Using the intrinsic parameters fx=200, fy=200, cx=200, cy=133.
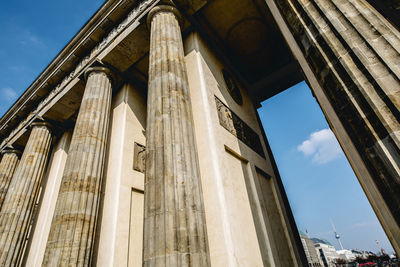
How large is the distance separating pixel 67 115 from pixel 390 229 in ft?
39.7

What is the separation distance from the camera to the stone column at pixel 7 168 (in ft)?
35.1

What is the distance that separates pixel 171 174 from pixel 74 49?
339 inches

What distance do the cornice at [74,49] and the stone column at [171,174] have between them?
309 cm

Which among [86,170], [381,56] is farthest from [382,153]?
[86,170]

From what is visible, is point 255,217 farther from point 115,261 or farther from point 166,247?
point 115,261

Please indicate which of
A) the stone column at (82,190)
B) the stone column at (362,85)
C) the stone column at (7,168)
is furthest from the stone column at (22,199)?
the stone column at (362,85)

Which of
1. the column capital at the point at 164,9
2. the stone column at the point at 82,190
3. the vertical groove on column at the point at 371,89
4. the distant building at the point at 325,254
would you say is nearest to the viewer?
the vertical groove on column at the point at 371,89

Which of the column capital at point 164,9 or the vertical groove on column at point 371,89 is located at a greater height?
the column capital at point 164,9

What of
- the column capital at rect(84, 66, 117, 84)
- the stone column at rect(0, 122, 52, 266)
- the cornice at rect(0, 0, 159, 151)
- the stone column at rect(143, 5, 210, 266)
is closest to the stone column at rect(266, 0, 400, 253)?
the stone column at rect(143, 5, 210, 266)

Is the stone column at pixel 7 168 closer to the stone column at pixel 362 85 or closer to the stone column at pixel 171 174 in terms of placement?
the stone column at pixel 171 174

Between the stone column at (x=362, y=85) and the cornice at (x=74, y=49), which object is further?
the cornice at (x=74, y=49)

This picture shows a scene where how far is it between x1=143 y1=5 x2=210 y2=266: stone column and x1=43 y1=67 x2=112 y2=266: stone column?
113 inches

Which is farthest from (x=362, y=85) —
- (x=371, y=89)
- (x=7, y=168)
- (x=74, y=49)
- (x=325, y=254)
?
(x=325, y=254)

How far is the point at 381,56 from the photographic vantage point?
7.18 ft
